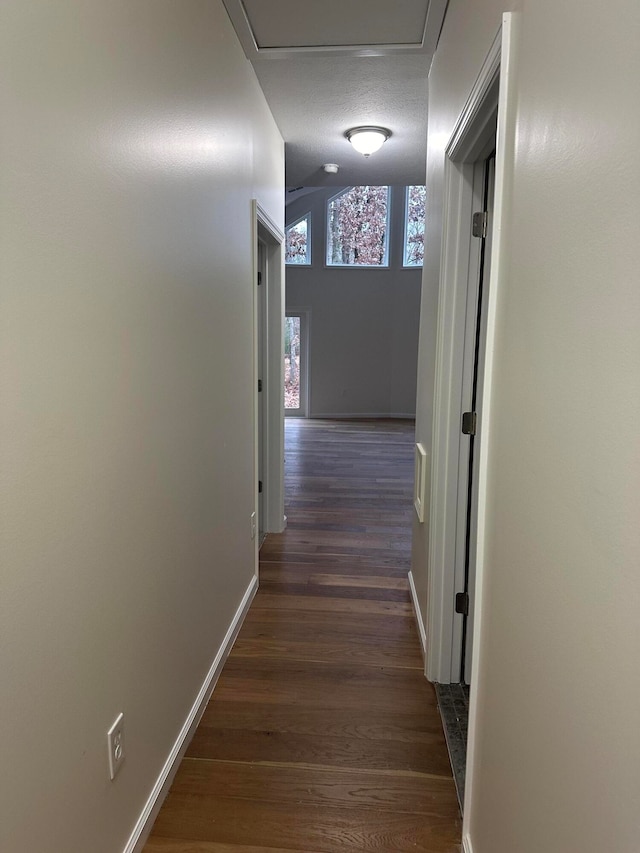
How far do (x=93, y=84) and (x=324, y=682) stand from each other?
7.24ft

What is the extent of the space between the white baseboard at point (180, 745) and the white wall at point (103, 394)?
5 cm

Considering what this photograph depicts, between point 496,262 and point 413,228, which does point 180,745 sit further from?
point 413,228

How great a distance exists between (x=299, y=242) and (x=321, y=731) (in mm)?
8458

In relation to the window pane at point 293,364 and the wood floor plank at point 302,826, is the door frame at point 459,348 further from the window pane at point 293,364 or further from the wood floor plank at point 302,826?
the window pane at point 293,364

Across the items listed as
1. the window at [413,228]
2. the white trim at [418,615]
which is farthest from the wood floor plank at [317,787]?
the window at [413,228]

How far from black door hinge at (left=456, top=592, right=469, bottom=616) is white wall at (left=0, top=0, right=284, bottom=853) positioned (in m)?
1.00

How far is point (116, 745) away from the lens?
1402mm

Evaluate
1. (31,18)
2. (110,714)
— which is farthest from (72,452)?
(31,18)

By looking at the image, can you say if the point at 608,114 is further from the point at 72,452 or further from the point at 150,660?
the point at 150,660

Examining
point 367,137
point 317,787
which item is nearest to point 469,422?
point 317,787

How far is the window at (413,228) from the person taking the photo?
9.19 m

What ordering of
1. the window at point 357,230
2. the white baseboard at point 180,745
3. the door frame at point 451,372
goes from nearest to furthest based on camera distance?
the white baseboard at point 180,745 → the door frame at point 451,372 → the window at point 357,230

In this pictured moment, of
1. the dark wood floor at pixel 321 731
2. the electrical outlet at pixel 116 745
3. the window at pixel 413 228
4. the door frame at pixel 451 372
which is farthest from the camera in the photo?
the window at pixel 413 228

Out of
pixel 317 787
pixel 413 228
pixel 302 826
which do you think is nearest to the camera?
pixel 302 826
